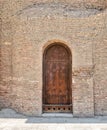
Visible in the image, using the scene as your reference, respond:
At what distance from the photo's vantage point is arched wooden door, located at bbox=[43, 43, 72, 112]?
→ 9633 millimetres

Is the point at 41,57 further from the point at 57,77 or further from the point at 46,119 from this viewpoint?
the point at 46,119

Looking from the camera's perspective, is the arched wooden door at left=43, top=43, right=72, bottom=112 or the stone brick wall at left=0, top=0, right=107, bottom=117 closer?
the stone brick wall at left=0, top=0, right=107, bottom=117

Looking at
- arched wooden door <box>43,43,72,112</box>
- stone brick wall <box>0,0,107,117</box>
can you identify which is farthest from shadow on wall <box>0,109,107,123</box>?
arched wooden door <box>43,43,72,112</box>

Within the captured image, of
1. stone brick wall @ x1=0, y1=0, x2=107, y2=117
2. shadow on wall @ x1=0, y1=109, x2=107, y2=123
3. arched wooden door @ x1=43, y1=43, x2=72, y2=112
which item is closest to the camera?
shadow on wall @ x1=0, y1=109, x2=107, y2=123

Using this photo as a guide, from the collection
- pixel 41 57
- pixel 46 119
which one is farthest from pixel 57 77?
pixel 46 119

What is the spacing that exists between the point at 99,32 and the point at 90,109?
314 centimetres

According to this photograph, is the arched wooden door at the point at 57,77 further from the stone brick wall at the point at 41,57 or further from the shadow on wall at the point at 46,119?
the shadow on wall at the point at 46,119

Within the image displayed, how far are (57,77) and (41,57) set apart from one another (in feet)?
3.63

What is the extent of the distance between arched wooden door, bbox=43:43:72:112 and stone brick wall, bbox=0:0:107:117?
1.66ft

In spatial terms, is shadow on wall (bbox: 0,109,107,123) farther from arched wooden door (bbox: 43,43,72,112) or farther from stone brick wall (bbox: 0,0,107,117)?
arched wooden door (bbox: 43,43,72,112)

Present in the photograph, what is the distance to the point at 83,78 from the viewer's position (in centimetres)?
917

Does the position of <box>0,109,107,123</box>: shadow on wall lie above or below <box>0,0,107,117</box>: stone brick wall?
below

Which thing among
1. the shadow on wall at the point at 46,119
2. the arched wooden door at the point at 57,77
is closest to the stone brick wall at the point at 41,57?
the shadow on wall at the point at 46,119

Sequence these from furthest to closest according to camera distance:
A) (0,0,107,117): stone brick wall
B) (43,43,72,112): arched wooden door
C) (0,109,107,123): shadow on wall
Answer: (43,43,72,112): arched wooden door, (0,0,107,117): stone brick wall, (0,109,107,123): shadow on wall
